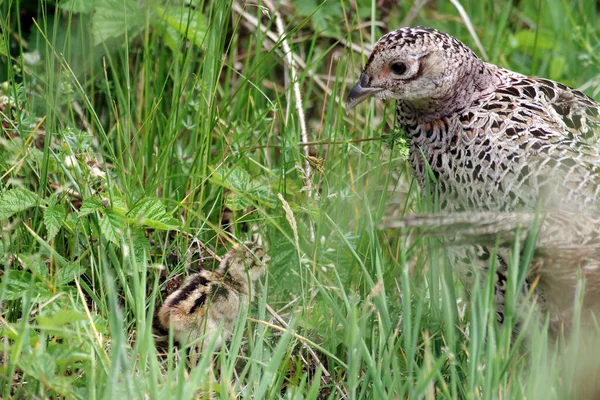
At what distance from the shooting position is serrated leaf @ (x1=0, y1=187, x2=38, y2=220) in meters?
3.44

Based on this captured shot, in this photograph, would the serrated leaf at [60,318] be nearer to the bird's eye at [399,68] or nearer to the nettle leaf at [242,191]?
the nettle leaf at [242,191]

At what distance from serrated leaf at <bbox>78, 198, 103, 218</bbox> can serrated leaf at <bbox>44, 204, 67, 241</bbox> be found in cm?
8

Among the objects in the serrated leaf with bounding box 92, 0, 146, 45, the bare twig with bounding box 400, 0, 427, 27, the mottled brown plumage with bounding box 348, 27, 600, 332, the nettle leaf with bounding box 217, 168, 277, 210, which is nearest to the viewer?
the mottled brown plumage with bounding box 348, 27, 600, 332

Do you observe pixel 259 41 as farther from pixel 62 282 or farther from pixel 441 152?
pixel 62 282

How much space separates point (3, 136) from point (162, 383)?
1.55 meters

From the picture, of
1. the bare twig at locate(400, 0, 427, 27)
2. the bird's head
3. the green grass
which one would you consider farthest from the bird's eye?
Answer: the bare twig at locate(400, 0, 427, 27)

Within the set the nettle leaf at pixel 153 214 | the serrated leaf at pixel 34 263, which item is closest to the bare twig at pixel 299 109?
the nettle leaf at pixel 153 214

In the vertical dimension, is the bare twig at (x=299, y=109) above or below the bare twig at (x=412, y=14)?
below

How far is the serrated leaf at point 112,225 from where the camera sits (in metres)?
3.40

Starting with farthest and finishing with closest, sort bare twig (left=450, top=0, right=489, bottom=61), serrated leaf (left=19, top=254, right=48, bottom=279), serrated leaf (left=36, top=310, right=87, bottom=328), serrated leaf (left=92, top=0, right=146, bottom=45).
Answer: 1. bare twig (left=450, top=0, right=489, bottom=61)
2. serrated leaf (left=92, top=0, right=146, bottom=45)
3. serrated leaf (left=19, top=254, right=48, bottom=279)
4. serrated leaf (left=36, top=310, right=87, bottom=328)

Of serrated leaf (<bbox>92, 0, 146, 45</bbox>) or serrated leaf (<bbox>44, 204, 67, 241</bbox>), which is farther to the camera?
serrated leaf (<bbox>92, 0, 146, 45</bbox>)

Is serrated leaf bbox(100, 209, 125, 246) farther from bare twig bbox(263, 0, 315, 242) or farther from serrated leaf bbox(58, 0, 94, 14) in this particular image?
serrated leaf bbox(58, 0, 94, 14)

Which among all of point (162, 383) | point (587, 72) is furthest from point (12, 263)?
point (587, 72)

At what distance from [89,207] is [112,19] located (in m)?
1.13
